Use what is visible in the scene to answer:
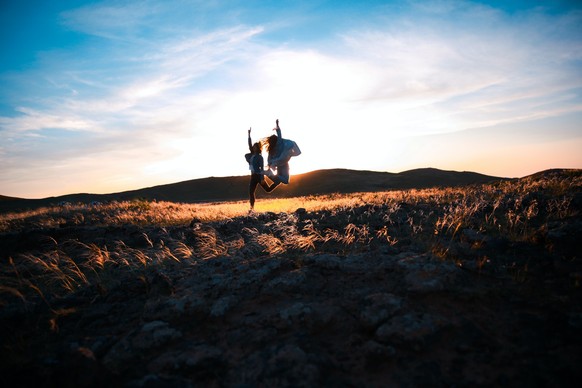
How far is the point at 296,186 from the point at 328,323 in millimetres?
48595

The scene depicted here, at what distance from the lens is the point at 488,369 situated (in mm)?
2205

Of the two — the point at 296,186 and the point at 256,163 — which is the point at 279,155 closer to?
the point at 256,163

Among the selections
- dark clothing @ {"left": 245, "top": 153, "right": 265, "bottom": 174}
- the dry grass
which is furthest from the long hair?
the dry grass

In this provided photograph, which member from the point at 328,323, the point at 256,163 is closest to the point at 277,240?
the point at 328,323

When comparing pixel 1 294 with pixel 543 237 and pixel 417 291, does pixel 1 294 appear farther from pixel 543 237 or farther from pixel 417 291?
pixel 543 237

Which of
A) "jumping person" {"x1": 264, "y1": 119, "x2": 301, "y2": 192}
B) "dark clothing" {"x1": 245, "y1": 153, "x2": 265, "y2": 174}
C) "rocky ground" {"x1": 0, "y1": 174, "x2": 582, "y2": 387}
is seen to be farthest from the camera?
"jumping person" {"x1": 264, "y1": 119, "x2": 301, "y2": 192}

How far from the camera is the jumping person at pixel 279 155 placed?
11159 millimetres

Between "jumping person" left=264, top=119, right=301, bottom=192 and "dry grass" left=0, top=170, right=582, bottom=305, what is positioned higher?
"jumping person" left=264, top=119, right=301, bottom=192

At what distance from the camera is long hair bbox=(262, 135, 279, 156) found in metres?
11.2

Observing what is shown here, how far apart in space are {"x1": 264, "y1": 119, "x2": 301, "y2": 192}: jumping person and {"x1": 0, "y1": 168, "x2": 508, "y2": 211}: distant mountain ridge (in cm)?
2692

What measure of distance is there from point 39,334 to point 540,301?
4526mm

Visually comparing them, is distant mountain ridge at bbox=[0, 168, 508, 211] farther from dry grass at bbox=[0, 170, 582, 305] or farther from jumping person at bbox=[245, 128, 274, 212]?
dry grass at bbox=[0, 170, 582, 305]

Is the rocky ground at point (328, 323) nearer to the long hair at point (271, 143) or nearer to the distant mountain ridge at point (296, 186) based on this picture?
the long hair at point (271, 143)

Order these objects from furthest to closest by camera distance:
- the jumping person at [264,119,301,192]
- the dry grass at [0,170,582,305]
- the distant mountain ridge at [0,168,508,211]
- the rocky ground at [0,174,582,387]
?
the distant mountain ridge at [0,168,508,211] → the jumping person at [264,119,301,192] → the dry grass at [0,170,582,305] → the rocky ground at [0,174,582,387]
